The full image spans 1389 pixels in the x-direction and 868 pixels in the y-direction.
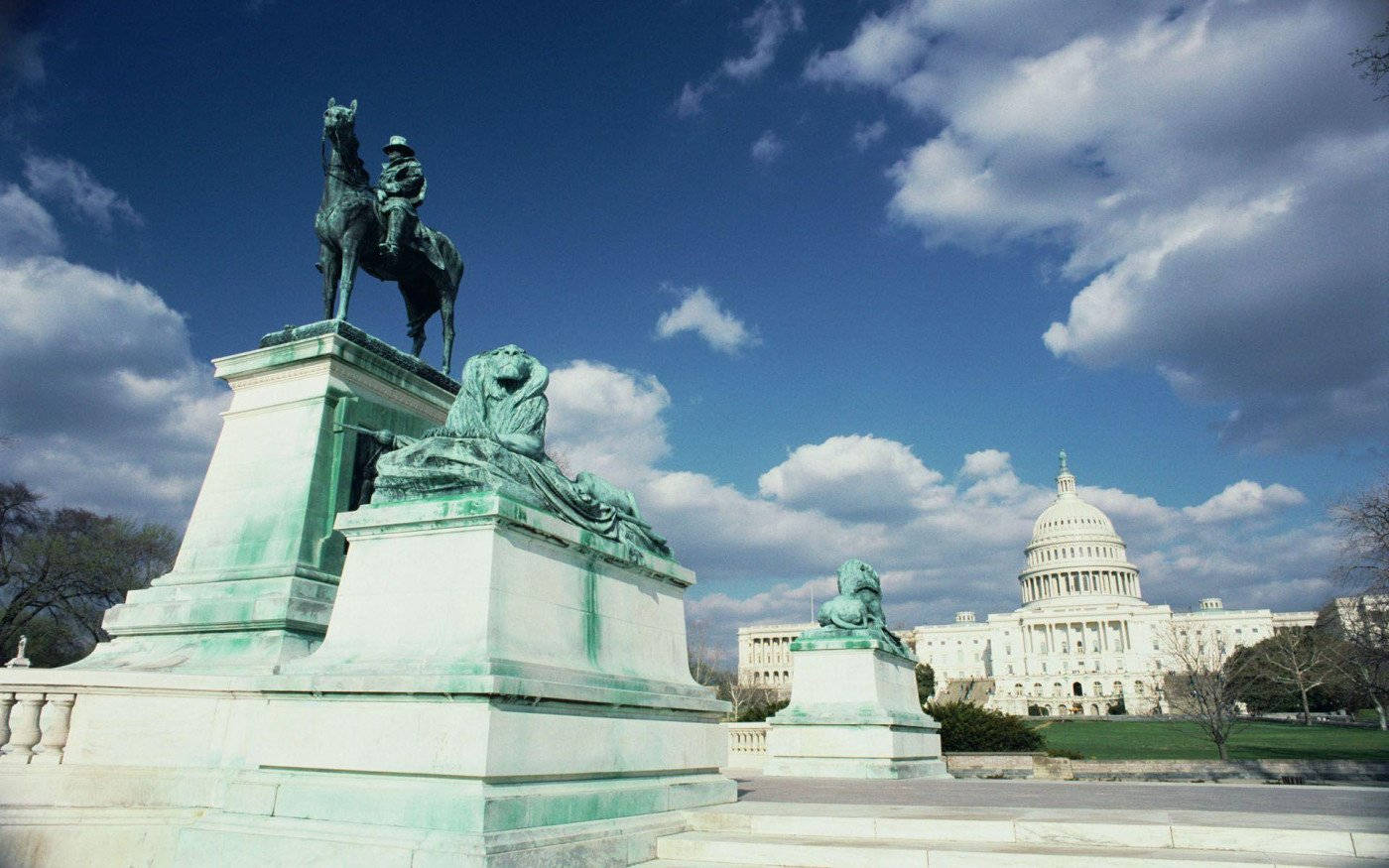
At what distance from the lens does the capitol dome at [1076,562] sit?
16300 centimetres

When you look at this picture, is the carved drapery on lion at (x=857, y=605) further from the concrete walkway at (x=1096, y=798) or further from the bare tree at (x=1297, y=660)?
the bare tree at (x=1297, y=660)

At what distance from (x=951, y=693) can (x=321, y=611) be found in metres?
117

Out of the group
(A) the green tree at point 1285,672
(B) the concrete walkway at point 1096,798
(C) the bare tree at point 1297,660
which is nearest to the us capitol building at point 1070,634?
(A) the green tree at point 1285,672

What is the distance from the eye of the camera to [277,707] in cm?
688

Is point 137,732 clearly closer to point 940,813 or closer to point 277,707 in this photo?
point 277,707

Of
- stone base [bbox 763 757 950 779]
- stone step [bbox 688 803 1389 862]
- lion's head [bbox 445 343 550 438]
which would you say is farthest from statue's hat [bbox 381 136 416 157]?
stone base [bbox 763 757 950 779]

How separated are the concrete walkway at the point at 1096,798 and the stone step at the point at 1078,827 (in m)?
0.89

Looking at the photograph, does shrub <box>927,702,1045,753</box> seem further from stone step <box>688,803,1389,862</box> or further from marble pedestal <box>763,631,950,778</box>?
stone step <box>688,803,1389,862</box>

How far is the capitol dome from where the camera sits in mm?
163000

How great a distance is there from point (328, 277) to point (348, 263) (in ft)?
1.47

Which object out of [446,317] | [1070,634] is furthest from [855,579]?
[1070,634]

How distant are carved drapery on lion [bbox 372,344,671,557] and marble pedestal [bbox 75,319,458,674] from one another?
1.69 m

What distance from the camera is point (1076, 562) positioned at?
164 meters

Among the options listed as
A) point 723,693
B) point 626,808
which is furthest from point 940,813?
point 723,693
